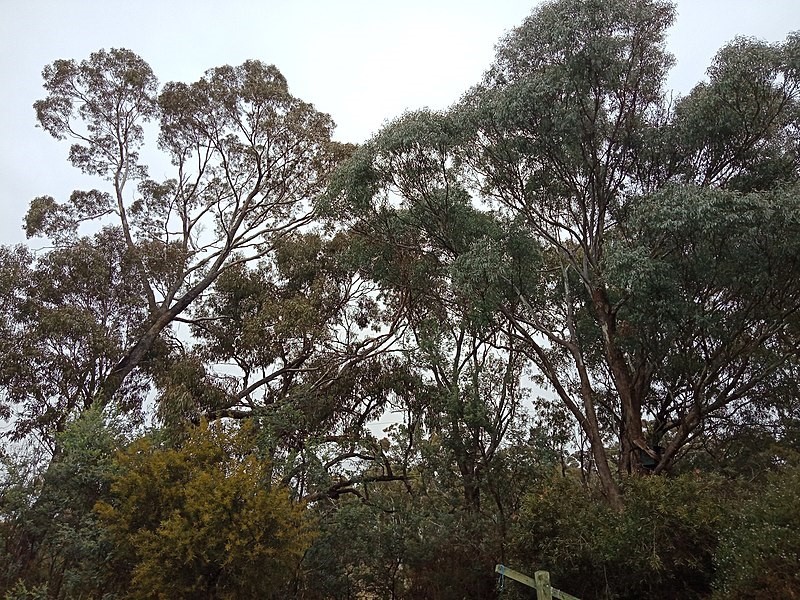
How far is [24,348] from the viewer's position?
38.3 feet

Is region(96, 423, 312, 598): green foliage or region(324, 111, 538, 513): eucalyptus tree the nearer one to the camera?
region(96, 423, 312, 598): green foliage

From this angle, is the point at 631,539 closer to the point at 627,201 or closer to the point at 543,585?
the point at 543,585

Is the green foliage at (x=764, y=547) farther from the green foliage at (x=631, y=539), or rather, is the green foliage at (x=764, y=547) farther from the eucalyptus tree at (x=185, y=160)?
the eucalyptus tree at (x=185, y=160)

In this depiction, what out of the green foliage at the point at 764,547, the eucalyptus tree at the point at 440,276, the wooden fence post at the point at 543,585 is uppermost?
the eucalyptus tree at the point at 440,276

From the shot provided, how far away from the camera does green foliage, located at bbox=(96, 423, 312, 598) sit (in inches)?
246

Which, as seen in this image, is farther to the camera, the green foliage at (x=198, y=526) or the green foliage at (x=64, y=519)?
the green foliage at (x=64, y=519)

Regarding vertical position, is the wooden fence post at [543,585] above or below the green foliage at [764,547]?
below

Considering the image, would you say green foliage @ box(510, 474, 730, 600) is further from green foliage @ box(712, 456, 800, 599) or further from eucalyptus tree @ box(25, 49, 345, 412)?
eucalyptus tree @ box(25, 49, 345, 412)

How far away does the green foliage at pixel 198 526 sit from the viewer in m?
6.24

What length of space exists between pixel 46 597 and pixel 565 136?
1040 centimetres

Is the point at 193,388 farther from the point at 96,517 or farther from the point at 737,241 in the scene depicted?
the point at 737,241

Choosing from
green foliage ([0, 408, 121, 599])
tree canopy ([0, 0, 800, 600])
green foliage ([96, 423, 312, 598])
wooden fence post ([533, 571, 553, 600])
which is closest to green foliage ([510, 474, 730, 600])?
tree canopy ([0, 0, 800, 600])

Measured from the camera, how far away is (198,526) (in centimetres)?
640

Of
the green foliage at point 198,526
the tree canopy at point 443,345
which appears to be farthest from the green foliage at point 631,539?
the green foliage at point 198,526
